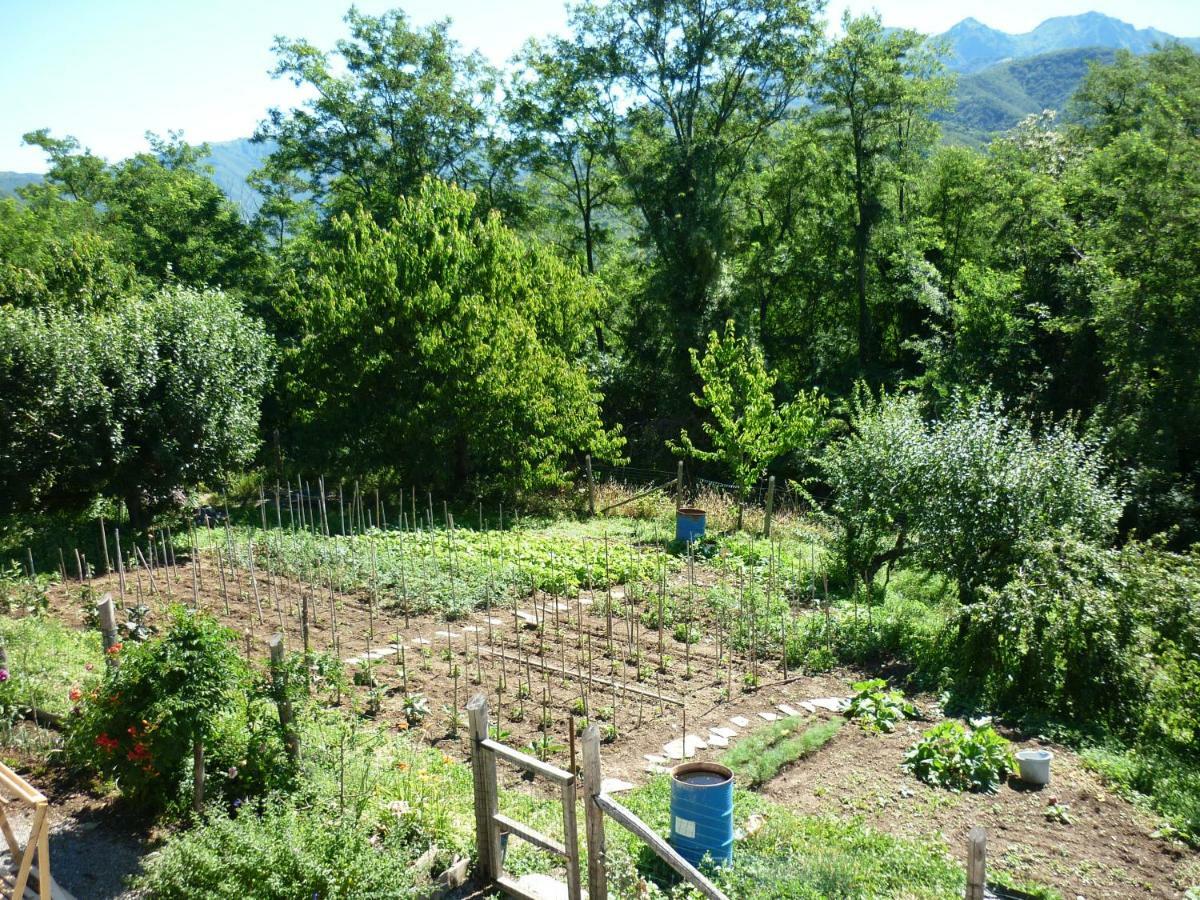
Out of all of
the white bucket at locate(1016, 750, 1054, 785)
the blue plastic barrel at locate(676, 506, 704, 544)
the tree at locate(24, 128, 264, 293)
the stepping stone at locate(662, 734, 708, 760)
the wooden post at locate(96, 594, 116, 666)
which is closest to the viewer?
the white bucket at locate(1016, 750, 1054, 785)

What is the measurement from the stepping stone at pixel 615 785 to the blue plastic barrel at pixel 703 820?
111cm

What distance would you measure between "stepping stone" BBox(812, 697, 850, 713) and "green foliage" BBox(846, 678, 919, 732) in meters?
0.10

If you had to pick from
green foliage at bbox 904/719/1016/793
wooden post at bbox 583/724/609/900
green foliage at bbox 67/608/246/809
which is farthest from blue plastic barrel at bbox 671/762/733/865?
green foliage at bbox 67/608/246/809

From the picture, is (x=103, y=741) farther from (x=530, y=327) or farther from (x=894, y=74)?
(x=894, y=74)

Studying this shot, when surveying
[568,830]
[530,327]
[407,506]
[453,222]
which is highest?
[453,222]

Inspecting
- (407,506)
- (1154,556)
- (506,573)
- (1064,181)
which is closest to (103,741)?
(506,573)

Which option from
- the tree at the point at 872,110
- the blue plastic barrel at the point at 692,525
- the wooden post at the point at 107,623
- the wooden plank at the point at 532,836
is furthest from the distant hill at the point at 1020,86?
the wooden plank at the point at 532,836

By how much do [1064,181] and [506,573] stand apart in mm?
18267

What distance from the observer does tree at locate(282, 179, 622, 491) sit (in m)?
16.7

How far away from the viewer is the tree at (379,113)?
83.0 feet

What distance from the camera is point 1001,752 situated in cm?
689

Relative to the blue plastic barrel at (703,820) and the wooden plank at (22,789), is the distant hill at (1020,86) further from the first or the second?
the wooden plank at (22,789)

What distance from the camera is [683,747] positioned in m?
6.82

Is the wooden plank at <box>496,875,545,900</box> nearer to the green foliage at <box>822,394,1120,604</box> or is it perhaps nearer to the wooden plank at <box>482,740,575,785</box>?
the wooden plank at <box>482,740,575,785</box>
